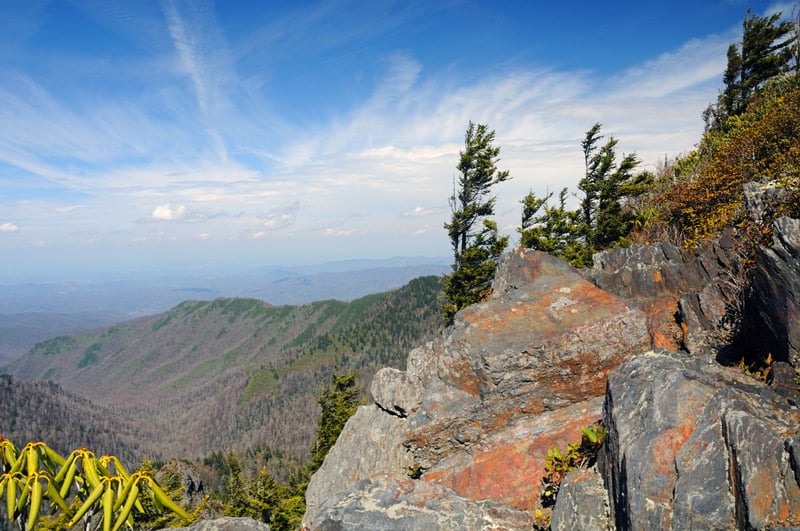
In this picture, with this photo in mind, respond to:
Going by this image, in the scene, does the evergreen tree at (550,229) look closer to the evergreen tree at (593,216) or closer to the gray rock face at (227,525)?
the evergreen tree at (593,216)

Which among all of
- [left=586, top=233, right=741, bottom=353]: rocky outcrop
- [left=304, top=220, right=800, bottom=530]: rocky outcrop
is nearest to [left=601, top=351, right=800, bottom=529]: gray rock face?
[left=304, top=220, right=800, bottom=530]: rocky outcrop

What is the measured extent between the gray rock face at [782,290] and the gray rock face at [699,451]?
1.33 metres

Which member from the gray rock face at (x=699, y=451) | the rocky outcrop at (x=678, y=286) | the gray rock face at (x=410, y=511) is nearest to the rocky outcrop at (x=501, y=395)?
the gray rock face at (x=410, y=511)

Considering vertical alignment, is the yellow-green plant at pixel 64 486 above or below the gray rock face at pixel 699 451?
above

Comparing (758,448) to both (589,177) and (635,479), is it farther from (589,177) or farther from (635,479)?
(589,177)

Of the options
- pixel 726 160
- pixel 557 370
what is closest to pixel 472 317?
pixel 557 370

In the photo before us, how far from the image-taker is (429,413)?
14000mm

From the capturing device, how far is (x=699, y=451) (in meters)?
6.88

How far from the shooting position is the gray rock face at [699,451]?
5930 millimetres

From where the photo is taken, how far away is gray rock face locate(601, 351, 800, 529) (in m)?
5.93

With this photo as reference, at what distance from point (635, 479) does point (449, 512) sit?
13.1 feet

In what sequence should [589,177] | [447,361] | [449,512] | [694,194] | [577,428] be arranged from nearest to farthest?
[449,512] → [577,428] → [447,361] → [694,194] → [589,177]

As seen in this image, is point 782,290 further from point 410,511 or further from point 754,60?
point 754,60

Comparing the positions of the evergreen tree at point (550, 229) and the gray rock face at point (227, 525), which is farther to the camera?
the evergreen tree at point (550, 229)
